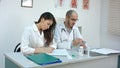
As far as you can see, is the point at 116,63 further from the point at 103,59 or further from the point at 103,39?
the point at 103,39

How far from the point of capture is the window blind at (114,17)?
3480mm

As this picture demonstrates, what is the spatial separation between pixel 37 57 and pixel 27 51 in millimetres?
237

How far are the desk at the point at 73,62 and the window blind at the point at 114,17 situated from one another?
1368mm

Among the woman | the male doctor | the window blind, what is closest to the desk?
the woman

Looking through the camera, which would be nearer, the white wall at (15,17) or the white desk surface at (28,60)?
the white desk surface at (28,60)

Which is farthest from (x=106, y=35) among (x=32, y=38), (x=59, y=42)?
(x=32, y=38)

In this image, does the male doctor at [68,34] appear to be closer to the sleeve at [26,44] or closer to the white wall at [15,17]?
the sleeve at [26,44]

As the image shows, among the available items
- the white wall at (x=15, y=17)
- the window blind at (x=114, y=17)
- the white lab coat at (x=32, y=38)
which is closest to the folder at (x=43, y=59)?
the white lab coat at (x=32, y=38)

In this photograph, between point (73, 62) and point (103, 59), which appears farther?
point (103, 59)

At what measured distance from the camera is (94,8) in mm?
3785

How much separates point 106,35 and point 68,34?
4.79 feet

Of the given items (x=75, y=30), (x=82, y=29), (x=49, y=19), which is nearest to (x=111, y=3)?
(x=82, y=29)

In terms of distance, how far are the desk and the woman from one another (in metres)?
0.17

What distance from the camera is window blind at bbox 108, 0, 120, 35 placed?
3480 millimetres
